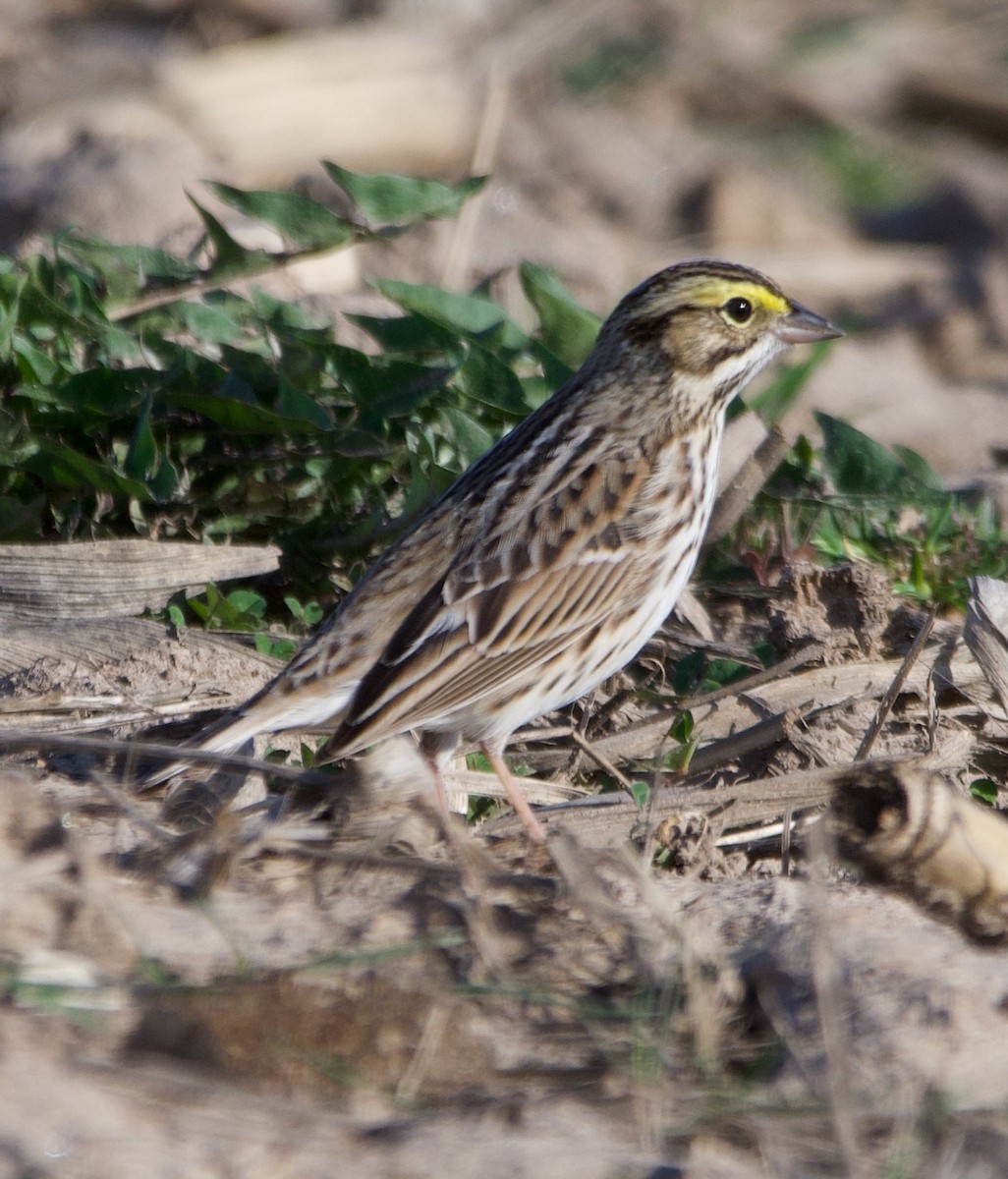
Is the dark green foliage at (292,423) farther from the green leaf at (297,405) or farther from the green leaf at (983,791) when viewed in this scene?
the green leaf at (983,791)

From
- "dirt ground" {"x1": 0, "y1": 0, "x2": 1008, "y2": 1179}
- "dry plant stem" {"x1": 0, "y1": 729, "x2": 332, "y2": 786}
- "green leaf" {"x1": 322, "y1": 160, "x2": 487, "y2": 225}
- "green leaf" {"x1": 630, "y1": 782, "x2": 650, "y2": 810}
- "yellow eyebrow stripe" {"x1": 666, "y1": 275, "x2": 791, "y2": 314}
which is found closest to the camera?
"dirt ground" {"x1": 0, "y1": 0, "x2": 1008, "y2": 1179}

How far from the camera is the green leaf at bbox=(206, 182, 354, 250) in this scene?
20.2 ft

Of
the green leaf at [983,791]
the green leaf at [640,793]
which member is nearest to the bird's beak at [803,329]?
the green leaf at [983,791]

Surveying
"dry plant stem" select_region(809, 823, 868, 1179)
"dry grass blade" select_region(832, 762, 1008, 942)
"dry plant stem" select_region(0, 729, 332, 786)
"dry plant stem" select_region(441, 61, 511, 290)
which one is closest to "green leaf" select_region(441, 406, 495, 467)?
"dry plant stem" select_region(441, 61, 511, 290)

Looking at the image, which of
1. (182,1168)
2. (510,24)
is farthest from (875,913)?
(510,24)

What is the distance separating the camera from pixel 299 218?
20.4 feet

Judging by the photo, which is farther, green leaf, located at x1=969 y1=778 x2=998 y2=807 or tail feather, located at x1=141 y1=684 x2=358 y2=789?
Result: green leaf, located at x1=969 y1=778 x2=998 y2=807

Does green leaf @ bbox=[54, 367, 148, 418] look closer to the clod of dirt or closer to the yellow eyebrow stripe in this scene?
the yellow eyebrow stripe

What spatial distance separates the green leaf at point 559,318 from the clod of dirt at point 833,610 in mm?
1524

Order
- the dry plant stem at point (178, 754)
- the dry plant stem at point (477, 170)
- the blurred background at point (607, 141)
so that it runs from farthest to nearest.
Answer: the blurred background at point (607, 141)
the dry plant stem at point (477, 170)
the dry plant stem at point (178, 754)

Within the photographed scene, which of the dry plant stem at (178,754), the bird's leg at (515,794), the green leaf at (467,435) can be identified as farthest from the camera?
the green leaf at (467,435)

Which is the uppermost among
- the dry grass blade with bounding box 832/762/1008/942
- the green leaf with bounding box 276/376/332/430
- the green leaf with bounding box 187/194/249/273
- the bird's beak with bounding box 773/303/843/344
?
the bird's beak with bounding box 773/303/843/344

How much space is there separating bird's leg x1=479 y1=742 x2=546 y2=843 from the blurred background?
289cm

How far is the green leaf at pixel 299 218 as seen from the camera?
6145 mm
